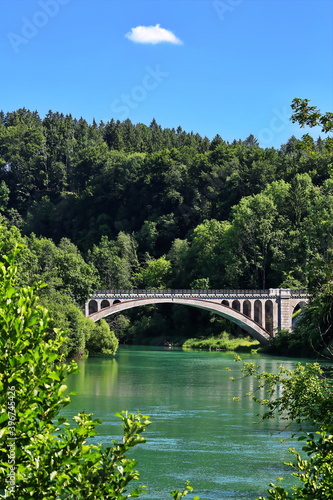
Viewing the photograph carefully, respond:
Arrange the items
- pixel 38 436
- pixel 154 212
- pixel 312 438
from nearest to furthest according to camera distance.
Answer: pixel 38 436 < pixel 312 438 < pixel 154 212

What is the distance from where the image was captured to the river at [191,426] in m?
19.5

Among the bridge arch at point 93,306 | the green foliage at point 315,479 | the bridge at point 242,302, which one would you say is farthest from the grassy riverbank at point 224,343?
the green foliage at point 315,479

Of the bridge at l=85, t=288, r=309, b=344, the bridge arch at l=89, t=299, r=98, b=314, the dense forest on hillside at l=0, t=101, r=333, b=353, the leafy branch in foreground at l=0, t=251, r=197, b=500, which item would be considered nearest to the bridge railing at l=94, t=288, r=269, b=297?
the bridge at l=85, t=288, r=309, b=344

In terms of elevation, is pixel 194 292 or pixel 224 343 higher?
pixel 194 292

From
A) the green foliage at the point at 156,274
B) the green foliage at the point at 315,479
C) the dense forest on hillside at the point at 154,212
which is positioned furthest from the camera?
the green foliage at the point at 156,274

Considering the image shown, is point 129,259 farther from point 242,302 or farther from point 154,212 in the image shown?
point 242,302

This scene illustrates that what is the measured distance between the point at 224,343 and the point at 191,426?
4332cm

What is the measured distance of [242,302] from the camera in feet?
223

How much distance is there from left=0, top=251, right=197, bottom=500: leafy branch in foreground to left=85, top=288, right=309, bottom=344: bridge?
5774cm

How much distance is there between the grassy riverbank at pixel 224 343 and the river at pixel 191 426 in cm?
1685

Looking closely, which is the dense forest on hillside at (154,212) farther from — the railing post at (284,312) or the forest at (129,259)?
the railing post at (284,312)

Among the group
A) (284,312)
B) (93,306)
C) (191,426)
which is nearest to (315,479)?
(191,426)

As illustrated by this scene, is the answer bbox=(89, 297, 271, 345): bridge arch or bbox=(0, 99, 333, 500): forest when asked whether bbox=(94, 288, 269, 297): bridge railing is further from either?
bbox=(0, 99, 333, 500): forest

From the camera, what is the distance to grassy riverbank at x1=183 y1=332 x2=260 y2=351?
67.3 m
